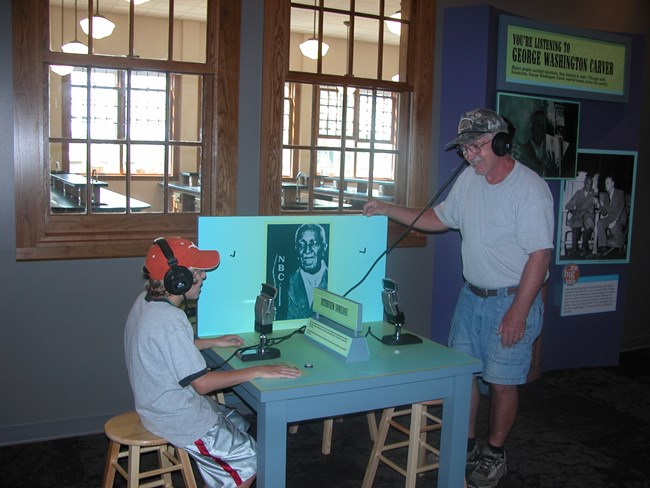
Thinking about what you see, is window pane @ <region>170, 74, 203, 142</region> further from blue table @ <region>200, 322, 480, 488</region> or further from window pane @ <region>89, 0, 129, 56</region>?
blue table @ <region>200, 322, 480, 488</region>

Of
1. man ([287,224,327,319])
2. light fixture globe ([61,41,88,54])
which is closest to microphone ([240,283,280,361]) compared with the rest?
man ([287,224,327,319])

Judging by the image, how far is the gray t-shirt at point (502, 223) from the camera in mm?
2793

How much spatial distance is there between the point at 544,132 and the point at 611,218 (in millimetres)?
943

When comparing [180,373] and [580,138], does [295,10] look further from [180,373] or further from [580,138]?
[180,373]

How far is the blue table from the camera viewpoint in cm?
211

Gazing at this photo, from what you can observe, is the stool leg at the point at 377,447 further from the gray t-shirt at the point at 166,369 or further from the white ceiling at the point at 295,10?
the white ceiling at the point at 295,10

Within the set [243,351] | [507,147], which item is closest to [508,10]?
Answer: [507,147]

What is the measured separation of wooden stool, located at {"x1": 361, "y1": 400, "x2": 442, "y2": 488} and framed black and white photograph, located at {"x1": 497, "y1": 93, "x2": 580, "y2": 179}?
2.04 m

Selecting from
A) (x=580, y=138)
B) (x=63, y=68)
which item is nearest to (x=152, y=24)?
(x=63, y=68)

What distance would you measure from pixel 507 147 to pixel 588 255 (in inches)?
88.6

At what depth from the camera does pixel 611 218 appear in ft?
15.7

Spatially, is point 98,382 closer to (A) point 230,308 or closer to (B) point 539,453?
(A) point 230,308

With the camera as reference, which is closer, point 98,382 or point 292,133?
point 98,382

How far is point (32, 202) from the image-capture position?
325 centimetres
